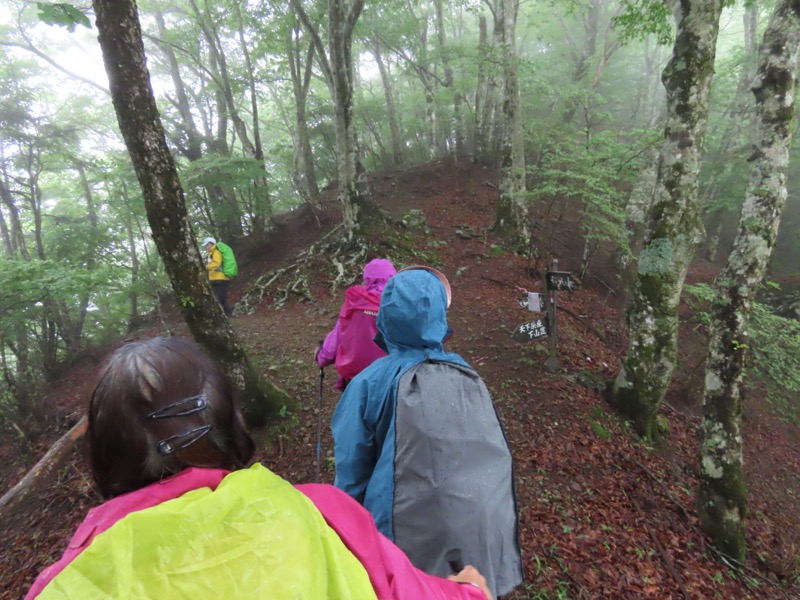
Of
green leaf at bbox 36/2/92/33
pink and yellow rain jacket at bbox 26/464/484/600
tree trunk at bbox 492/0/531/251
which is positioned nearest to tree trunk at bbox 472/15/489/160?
tree trunk at bbox 492/0/531/251

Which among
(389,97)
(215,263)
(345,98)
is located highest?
(389,97)

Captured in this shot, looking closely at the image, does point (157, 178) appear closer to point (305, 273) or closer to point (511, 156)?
point (305, 273)

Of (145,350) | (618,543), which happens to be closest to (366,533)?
(145,350)

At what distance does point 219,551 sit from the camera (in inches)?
32.2

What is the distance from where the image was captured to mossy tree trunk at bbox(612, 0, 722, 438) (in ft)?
15.3

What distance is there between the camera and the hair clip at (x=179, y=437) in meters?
1.06

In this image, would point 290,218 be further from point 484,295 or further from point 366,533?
point 366,533

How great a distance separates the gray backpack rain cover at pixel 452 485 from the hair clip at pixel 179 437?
2.62 feet

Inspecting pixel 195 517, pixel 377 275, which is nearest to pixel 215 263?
pixel 377 275

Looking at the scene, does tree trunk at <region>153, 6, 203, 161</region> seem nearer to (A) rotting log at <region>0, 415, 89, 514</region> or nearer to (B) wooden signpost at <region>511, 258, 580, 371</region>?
(A) rotting log at <region>0, 415, 89, 514</region>

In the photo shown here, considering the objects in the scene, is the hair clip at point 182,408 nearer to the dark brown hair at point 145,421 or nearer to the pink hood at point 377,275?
the dark brown hair at point 145,421

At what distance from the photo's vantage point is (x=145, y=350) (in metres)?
1.14

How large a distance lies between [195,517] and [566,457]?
511cm

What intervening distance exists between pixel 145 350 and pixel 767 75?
6212 mm
